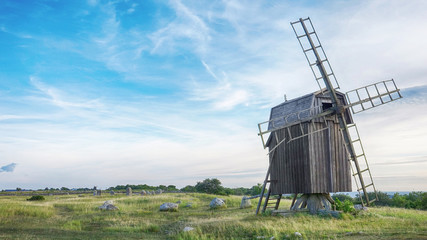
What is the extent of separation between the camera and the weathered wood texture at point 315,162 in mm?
21266

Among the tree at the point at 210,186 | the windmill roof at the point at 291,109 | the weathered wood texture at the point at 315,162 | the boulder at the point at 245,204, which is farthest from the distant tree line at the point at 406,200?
the tree at the point at 210,186

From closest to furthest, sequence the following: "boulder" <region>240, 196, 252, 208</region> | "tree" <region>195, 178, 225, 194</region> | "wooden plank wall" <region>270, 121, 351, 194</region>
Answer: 1. "wooden plank wall" <region>270, 121, 351, 194</region>
2. "boulder" <region>240, 196, 252, 208</region>
3. "tree" <region>195, 178, 225, 194</region>

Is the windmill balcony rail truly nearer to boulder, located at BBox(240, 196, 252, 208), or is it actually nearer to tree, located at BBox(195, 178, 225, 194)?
boulder, located at BBox(240, 196, 252, 208)

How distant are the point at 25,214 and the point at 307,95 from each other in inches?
942

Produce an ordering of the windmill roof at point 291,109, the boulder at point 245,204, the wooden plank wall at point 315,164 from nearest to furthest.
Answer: the wooden plank wall at point 315,164
the windmill roof at point 291,109
the boulder at point 245,204

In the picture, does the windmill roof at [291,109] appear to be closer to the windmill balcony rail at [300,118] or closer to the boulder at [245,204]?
the windmill balcony rail at [300,118]

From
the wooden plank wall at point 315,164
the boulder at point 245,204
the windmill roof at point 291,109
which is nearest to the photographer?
the wooden plank wall at point 315,164

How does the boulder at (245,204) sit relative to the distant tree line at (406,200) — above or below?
below

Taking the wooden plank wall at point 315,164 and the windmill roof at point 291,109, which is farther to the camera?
the windmill roof at point 291,109

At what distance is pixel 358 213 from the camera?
68.0 feet

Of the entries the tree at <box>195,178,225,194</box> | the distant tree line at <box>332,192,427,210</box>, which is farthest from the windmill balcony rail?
the tree at <box>195,178,225,194</box>

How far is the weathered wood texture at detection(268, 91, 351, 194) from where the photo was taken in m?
21.3

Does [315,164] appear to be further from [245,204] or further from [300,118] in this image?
[245,204]

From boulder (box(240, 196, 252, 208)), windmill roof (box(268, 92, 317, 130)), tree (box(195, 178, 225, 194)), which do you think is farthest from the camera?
tree (box(195, 178, 225, 194))
